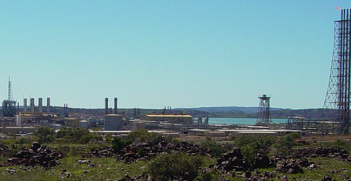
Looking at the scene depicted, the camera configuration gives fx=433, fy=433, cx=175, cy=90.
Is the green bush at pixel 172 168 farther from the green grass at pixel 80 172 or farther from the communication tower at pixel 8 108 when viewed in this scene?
the communication tower at pixel 8 108

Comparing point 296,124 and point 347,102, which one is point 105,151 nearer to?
point 347,102

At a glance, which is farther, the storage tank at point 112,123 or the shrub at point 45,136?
the storage tank at point 112,123

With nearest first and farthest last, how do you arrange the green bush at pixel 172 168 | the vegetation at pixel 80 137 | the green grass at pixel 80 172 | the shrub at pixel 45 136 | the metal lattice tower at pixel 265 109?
the green bush at pixel 172 168, the green grass at pixel 80 172, the vegetation at pixel 80 137, the shrub at pixel 45 136, the metal lattice tower at pixel 265 109

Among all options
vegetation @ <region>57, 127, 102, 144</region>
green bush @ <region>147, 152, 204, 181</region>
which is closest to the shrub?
vegetation @ <region>57, 127, 102, 144</region>

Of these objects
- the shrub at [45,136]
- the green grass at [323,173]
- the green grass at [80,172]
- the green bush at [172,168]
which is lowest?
the shrub at [45,136]

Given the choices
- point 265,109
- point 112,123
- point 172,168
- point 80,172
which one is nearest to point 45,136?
point 112,123

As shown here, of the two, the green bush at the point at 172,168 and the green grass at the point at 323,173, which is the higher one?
the green bush at the point at 172,168

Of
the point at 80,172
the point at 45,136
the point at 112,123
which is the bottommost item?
the point at 45,136

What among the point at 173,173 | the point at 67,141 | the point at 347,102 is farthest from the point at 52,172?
the point at 347,102

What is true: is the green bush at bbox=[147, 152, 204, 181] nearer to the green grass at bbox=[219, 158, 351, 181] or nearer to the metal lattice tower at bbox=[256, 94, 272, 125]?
the green grass at bbox=[219, 158, 351, 181]

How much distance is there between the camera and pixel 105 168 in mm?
39031

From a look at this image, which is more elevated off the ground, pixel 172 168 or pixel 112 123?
pixel 172 168

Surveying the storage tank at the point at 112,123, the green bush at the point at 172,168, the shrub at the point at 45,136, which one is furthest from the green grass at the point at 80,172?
the storage tank at the point at 112,123

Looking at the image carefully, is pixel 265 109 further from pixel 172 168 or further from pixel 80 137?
pixel 172 168
